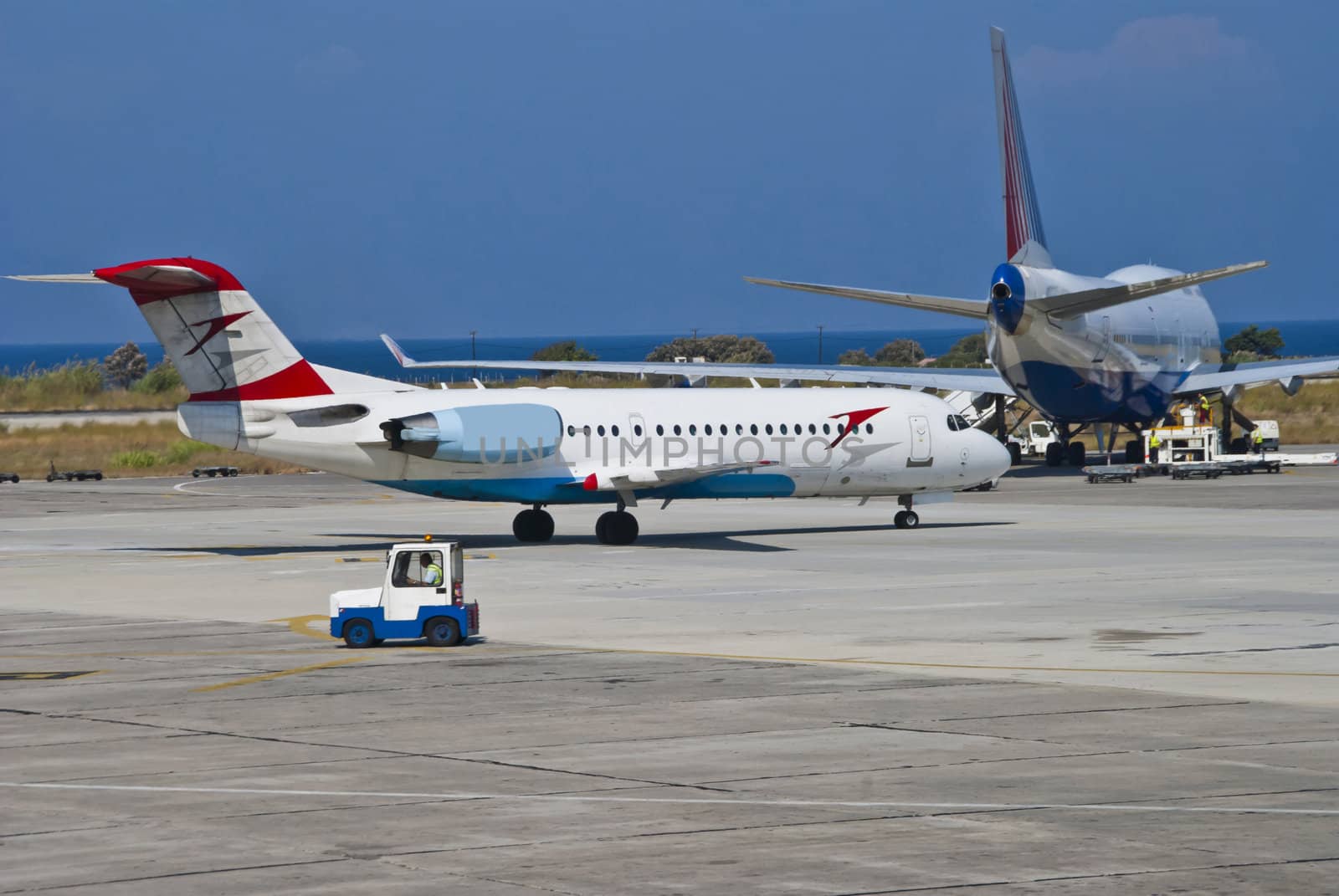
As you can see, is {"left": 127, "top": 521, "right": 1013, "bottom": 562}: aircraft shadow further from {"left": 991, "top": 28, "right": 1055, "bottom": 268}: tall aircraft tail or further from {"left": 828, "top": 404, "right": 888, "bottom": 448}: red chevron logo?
{"left": 991, "top": 28, "right": 1055, "bottom": 268}: tall aircraft tail

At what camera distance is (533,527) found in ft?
140

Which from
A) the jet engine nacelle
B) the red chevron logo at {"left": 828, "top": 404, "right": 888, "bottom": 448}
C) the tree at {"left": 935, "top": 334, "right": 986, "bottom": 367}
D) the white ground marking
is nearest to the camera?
the white ground marking

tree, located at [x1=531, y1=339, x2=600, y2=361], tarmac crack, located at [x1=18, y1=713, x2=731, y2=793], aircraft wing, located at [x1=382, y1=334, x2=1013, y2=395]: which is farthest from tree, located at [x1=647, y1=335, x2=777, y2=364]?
tarmac crack, located at [x1=18, y1=713, x2=731, y2=793]

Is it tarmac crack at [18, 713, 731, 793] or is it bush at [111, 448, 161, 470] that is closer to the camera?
tarmac crack at [18, 713, 731, 793]

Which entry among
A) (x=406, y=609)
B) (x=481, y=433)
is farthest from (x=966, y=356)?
(x=406, y=609)

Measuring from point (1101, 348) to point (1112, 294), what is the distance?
9.58 meters

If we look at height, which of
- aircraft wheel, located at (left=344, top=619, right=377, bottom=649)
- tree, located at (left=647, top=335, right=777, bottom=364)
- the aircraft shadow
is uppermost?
tree, located at (left=647, top=335, right=777, bottom=364)

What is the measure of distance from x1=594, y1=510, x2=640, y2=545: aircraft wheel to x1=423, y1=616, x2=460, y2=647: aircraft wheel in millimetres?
17208

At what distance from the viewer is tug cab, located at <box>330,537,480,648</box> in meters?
24.6

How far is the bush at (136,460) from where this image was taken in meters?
Answer: 78.3

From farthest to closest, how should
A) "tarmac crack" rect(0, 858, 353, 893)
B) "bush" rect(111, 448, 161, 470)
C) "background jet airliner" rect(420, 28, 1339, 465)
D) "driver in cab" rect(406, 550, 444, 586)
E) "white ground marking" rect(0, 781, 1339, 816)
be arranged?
"bush" rect(111, 448, 161, 470) < "background jet airliner" rect(420, 28, 1339, 465) < "driver in cab" rect(406, 550, 444, 586) < "white ground marking" rect(0, 781, 1339, 816) < "tarmac crack" rect(0, 858, 353, 893)

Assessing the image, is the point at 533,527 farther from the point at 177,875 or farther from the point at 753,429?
the point at 177,875

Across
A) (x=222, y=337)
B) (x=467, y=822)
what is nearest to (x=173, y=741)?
(x=467, y=822)

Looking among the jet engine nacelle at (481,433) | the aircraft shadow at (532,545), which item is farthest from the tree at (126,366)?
the jet engine nacelle at (481,433)
